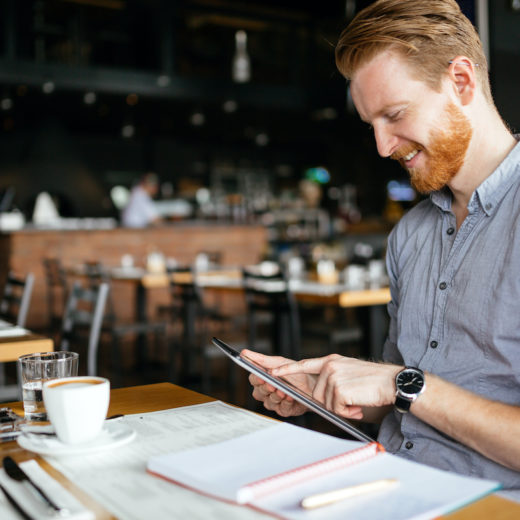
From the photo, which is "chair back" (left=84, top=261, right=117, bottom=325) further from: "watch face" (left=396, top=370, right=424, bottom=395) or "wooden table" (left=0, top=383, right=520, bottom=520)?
"watch face" (left=396, top=370, right=424, bottom=395)

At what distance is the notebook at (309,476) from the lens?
0.73 meters

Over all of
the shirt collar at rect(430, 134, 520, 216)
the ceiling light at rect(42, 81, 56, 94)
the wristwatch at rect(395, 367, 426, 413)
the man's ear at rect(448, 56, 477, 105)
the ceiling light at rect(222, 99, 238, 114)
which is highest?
the ceiling light at rect(222, 99, 238, 114)

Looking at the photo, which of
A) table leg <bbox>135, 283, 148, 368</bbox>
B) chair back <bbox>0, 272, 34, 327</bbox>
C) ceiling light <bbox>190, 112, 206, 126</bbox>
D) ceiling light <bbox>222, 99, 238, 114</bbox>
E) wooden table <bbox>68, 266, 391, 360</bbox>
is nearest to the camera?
chair back <bbox>0, 272, 34, 327</bbox>

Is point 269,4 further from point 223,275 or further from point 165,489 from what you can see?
point 165,489

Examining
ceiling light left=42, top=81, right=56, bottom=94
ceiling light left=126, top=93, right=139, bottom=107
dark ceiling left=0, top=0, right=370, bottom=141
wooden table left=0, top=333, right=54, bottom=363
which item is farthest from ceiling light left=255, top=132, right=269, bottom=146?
wooden table left=0, top=333, right=54, bottom=363

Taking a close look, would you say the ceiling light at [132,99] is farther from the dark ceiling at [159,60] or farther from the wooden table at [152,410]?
the wooden table at [152,410]

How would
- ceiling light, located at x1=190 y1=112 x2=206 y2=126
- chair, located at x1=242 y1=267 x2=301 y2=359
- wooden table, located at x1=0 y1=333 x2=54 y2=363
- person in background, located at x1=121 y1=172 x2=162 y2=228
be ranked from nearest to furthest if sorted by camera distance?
wooden table, located at x1=0 y1=333 x2=54 y2=363 < chair, located at x1=242 y1=267 x2=301 y2=359 < person in background, located at x1=121 y1=172 x2=162 y2=228 < ceiling light, located at x1=190 y1=112 x2=206 y2=126

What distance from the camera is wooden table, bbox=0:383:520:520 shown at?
2.39 feet

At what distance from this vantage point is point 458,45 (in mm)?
1288

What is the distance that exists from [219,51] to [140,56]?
1.61 meters

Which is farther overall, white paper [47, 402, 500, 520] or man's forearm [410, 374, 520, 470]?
man's forearm [410, 374, 520, 470]

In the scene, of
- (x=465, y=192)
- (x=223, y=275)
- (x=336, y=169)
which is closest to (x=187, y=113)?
(x=336, y=169)

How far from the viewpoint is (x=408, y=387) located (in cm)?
111

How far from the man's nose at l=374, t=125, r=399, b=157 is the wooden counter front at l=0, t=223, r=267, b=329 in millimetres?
6599
